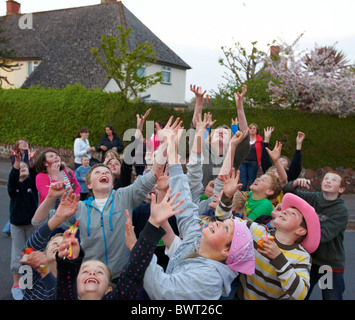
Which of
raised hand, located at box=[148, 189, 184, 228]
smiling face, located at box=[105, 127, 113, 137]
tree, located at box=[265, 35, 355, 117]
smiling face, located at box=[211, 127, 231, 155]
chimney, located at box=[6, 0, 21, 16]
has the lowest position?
raised hand, located at box=[148, 189, 184, 228]

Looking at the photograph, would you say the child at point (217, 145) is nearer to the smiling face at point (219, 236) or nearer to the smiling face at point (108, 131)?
the smiling face at point (219, 236)

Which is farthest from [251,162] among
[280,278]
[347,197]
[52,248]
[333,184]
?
[52,248]

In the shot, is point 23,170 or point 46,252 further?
point 23,170

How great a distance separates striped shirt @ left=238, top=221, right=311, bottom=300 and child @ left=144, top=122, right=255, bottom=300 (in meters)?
0.24

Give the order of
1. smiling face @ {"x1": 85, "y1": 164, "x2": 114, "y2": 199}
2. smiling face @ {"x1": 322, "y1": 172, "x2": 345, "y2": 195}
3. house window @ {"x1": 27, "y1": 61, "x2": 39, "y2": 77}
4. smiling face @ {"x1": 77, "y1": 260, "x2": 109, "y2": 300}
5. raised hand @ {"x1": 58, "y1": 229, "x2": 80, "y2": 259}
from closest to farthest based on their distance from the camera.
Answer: raised hand @ {"x1": 58, "y1": 229, "x2": 80, "y2": 259}
smiling face @ {"x1": 77, "y1": 260, "x2": 109, "y2": 300}
smiling face @ {"x1": 85, "y1": 164, "x2": 114, "y2": 199}
smiling face @ {"x1": 322, "y1": 172, "x2": 345, "y2": 195}
house window @ {"x1": 27, "y1": 61, "x2": 39, "y2": 77}

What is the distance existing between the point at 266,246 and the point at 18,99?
17.0 meters

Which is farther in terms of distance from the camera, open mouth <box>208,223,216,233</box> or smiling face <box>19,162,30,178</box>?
smiling face <box>19,162,30,178</box>

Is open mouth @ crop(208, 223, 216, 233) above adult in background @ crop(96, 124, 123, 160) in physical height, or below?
below

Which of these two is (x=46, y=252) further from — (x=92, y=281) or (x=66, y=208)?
(x=92, y=281)

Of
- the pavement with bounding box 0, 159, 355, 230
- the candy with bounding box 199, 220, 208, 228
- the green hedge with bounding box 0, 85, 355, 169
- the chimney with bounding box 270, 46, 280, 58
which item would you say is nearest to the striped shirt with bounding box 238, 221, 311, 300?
the candy with bounding box 199, 220, 208, 228

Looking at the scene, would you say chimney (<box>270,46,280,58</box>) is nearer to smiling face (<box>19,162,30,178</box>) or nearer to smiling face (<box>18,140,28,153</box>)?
smiling face (<box>18,140,28,153</box>)

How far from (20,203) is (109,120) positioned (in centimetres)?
923

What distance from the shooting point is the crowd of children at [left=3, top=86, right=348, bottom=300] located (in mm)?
1959

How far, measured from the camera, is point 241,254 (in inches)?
84.4
